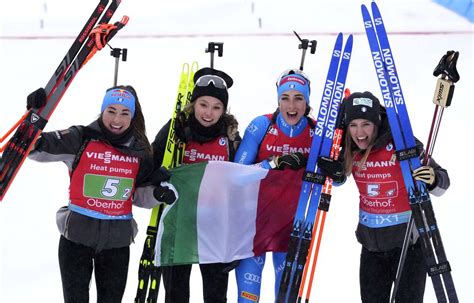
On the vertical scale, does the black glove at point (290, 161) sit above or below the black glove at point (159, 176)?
above

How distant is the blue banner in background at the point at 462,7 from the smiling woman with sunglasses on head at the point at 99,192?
6449mm

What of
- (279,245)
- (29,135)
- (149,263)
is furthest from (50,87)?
(279,245)

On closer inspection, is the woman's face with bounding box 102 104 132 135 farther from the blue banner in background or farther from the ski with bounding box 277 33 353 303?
the blue banner in background

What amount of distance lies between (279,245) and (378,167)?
795 millimetres

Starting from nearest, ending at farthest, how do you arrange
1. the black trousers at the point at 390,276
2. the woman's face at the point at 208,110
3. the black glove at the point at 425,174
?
the black glove at the point at 425,174
the black trousers at the point at 390,276
the woman's face at the point at 208,110

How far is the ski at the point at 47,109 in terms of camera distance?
4988mm

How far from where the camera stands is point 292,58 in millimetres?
9711

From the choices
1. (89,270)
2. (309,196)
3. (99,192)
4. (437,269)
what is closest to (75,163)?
(99,192)

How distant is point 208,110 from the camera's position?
5.24 meters

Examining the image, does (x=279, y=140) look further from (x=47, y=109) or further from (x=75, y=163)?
(x=47, y=109)

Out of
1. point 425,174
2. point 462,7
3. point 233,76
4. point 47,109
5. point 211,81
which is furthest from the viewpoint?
point 462,7

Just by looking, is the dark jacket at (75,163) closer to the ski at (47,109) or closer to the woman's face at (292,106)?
the ski at (47,109)

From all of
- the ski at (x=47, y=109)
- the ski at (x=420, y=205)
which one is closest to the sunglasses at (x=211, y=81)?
the ski at (x=47, y=109)

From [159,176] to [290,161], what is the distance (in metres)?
0.77
